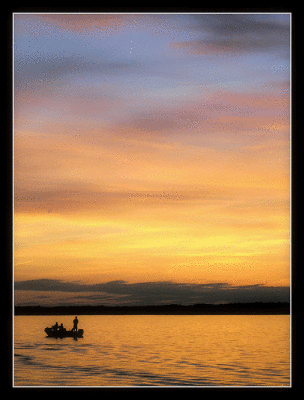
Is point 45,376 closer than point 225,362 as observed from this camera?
Yes

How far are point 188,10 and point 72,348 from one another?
1073 inches

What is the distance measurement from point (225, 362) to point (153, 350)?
21.1 feet

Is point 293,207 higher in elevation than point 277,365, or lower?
higher
